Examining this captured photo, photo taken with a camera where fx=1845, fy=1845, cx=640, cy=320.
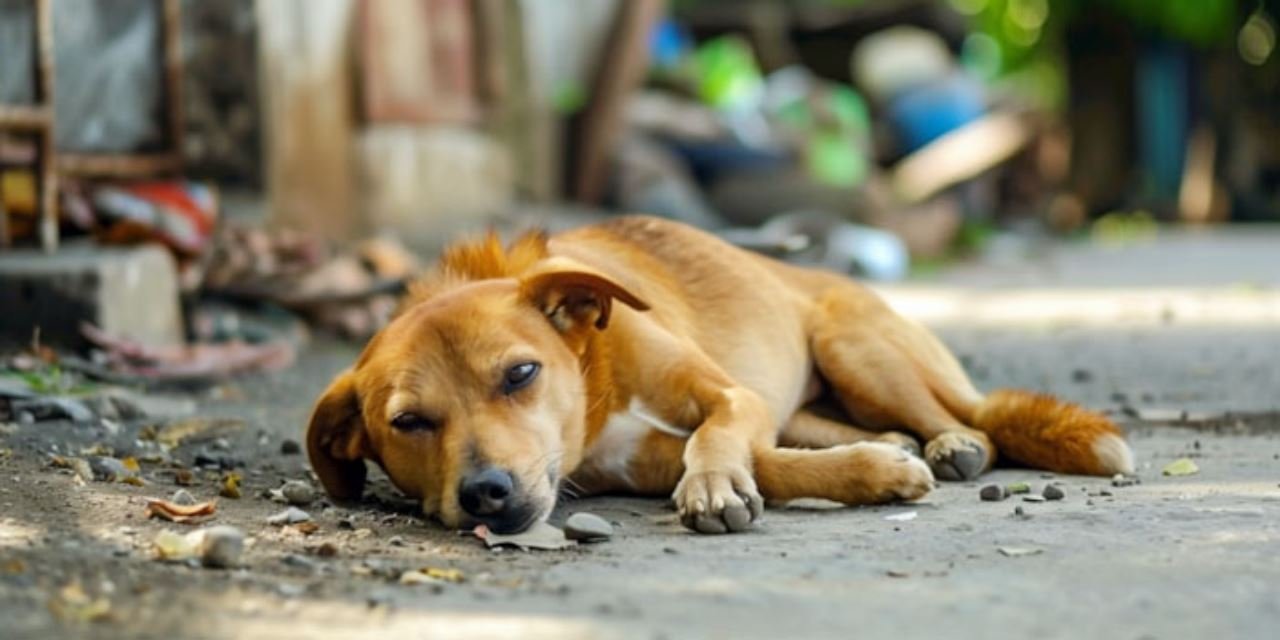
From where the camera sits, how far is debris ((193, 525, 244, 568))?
135 inches

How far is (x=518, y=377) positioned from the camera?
4230 mm

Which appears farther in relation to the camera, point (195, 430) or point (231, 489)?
point (195, 430)

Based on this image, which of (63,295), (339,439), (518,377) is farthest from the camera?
(63,295)

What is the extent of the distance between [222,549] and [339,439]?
1076mm

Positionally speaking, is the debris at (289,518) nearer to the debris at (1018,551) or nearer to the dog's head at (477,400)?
the dog's head at (477,400)

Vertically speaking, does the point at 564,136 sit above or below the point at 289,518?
above

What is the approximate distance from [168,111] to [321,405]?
4.45 metres

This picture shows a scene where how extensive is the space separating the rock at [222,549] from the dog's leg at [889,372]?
2219 millimetres

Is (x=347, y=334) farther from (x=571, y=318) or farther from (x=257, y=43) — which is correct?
(x=571, y=318)

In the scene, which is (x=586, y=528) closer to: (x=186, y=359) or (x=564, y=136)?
(x=186, y=359)

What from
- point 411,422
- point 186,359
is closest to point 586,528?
point 411,422

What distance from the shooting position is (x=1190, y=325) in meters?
8.66

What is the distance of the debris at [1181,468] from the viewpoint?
4835 millimetres

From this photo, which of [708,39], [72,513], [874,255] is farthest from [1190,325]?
[708,39]
